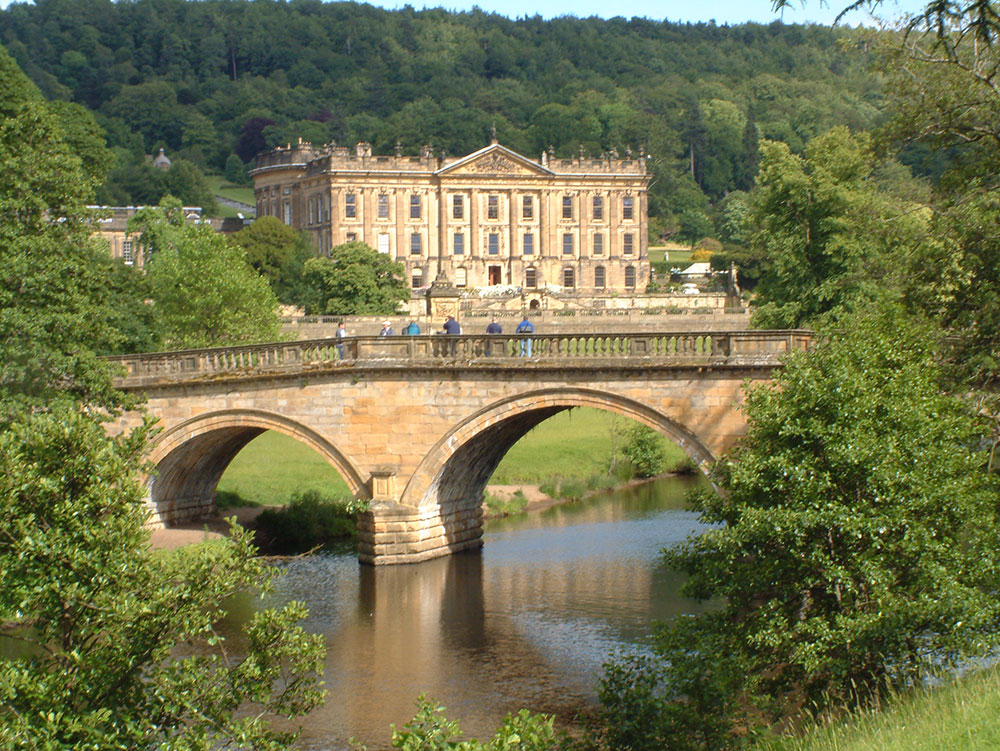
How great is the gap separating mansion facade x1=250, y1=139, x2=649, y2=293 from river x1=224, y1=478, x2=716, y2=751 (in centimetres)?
6589

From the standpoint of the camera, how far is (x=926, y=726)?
13.6 metres

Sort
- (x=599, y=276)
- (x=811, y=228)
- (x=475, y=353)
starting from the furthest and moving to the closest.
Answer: (x=599, y=276) < (x=811, y=228) < (x=475, y=353)

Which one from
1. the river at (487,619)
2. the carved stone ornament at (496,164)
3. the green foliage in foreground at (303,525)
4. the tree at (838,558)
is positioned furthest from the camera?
the carved stone ornament at (496,164)

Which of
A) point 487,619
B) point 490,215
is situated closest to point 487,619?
point 487,619

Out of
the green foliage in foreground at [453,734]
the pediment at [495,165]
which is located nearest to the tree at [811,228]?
the green foliage in foreground at [453,734]

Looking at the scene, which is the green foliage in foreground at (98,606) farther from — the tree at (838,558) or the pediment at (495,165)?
the pediment at (495,165)

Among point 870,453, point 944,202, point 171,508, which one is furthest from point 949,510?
point 171,508

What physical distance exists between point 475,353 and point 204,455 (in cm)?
871

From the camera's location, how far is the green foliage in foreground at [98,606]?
1318cm

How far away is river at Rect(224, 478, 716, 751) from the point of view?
2209 cm

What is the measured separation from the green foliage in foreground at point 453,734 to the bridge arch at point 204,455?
53.2 feet

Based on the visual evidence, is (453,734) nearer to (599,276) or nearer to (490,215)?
(490,215)

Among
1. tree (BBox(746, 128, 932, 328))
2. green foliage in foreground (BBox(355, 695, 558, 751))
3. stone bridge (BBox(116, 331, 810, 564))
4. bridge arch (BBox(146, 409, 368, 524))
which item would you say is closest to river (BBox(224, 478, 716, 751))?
stone bridge (BBox(116, 331, 810, 564))

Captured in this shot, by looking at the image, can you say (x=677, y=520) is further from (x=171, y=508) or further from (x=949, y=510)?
(x=949, y=510)
